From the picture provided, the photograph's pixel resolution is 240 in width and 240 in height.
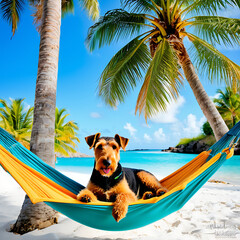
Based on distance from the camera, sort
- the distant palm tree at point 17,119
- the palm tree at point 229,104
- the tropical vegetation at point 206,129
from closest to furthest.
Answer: the distant palm tree at point 17,119 < the palm tree at point 229,104 < the tropical vegetation at point 206,129

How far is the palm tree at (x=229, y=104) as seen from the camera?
660 inches

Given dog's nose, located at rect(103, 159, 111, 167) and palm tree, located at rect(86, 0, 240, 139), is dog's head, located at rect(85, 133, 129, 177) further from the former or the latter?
palm tree, located at rect(86, 0, 240, 139)

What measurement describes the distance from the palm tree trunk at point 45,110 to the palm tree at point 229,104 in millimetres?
16551

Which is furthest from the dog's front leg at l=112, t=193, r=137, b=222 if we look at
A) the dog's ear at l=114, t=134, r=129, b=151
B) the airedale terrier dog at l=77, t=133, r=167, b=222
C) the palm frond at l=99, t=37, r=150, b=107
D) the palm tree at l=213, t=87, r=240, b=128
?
the palm tree at l=213, t=87, r=240, b=128

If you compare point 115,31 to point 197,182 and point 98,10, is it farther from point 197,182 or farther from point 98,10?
point 197,182

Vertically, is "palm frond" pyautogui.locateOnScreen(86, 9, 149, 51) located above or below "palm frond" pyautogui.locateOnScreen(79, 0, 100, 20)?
below

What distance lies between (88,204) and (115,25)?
4463 mm

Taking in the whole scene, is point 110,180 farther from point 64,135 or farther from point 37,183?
point 64,135

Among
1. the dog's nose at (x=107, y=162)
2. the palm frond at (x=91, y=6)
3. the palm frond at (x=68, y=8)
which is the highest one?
the palm frond at (x=68, y=8)

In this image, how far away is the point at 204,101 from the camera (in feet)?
12.2

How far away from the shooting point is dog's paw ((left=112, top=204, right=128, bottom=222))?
124 centimetres

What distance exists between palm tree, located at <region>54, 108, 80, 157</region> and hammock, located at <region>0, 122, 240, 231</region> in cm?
799

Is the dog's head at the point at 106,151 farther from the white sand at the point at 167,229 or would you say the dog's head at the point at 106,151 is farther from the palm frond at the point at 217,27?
the palm frond at the point at 217,27

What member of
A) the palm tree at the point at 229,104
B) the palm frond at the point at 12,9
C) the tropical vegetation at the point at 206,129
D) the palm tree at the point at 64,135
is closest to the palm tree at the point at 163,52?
the palm frond at the point at 12,9
